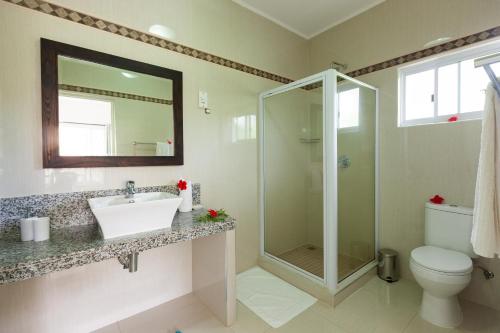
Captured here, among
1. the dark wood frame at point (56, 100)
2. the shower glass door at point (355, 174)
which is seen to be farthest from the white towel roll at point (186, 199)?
the shower glass door at point (355, 174)

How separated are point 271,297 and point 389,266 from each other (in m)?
1.13

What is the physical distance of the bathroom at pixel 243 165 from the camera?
134 centimetres

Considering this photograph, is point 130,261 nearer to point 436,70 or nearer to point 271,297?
point 271,297

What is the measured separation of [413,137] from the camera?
204cm

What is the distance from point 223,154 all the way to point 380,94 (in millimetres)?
1643

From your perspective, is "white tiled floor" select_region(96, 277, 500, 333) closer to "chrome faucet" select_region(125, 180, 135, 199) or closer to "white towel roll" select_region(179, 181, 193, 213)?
"white towel roll" select_region(179, 181, 193, 213)

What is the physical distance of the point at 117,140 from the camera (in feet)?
5.29

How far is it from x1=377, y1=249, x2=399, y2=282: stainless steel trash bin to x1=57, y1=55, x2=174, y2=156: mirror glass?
2132 mm

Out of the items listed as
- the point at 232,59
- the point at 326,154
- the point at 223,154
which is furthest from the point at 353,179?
the point at 232,59

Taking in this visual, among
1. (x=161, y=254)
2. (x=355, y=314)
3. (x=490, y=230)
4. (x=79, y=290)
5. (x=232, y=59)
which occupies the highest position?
(x=232, y=59)

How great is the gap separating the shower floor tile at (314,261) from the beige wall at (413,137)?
51cm

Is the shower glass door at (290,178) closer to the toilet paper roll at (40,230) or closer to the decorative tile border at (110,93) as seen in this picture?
the decorative tile border at (110,93)

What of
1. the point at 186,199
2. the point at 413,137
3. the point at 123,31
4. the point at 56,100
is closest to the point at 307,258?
the point at 186,199

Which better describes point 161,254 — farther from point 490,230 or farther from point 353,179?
point 490,230
